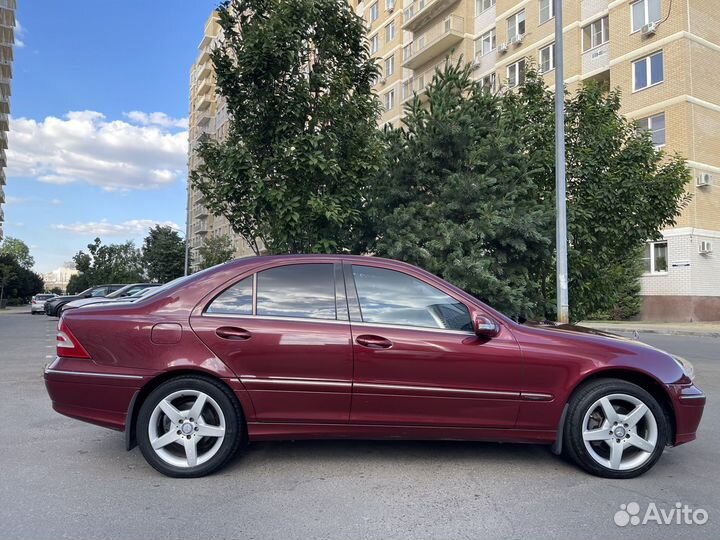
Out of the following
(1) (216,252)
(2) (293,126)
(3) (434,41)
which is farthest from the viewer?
(1) (216,252)

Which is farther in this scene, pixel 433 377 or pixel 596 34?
pixel 596 34

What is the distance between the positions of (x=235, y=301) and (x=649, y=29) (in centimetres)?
2654

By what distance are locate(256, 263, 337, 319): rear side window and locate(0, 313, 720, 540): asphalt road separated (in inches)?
47.1

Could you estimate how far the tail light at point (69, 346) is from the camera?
403 cm

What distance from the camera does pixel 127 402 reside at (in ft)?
13.0

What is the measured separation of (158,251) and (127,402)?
58.5 metres

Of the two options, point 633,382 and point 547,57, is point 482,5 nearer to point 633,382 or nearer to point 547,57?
point 547,57

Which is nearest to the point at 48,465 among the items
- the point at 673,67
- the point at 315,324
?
the point at 315,324

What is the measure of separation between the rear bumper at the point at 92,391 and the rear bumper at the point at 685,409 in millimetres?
3876

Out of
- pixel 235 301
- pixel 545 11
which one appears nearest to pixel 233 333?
pixel 235 301

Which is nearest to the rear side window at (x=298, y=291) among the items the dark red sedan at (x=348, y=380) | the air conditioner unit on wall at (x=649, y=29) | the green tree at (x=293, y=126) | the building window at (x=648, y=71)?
the dark red sedan at (x=348, y=380)

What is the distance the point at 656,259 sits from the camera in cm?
2527

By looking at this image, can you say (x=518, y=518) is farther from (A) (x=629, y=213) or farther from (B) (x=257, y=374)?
(A) (x=629, y=213)

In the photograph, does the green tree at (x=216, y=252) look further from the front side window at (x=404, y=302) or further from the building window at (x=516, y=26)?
the front side window at (x=404, y=302)
